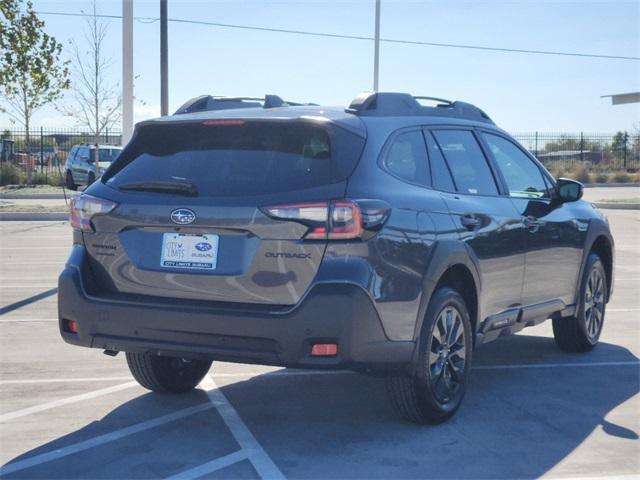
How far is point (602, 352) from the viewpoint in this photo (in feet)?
26.6

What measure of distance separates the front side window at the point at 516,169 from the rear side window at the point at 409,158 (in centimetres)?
105

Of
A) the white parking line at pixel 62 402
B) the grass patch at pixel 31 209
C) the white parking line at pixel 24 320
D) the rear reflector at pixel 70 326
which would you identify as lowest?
the grass patch at pixel 31 209

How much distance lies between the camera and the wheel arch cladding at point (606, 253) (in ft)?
27.1

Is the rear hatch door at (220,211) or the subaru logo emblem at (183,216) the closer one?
the rear hatch door at (220,211)

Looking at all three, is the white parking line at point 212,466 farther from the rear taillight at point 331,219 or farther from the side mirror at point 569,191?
the side mirror at point 569,191

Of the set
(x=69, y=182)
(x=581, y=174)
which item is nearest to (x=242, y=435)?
(x=69, y=182)

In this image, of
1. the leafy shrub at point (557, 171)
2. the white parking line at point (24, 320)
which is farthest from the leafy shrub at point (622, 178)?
the white parking line at point (24, 320)

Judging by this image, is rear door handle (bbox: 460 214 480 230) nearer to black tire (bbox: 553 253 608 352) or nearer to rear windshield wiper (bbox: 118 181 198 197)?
rear windshield wiper (bbox: 118 181 198 197)

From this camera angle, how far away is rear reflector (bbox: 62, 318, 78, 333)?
553cm

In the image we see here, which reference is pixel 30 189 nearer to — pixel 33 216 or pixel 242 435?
pixel 33 216

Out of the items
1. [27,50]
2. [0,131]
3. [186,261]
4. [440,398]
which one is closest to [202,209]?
[186,261]

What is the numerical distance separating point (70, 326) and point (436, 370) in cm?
207

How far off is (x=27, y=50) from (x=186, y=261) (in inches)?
920

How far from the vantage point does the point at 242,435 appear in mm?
5492
